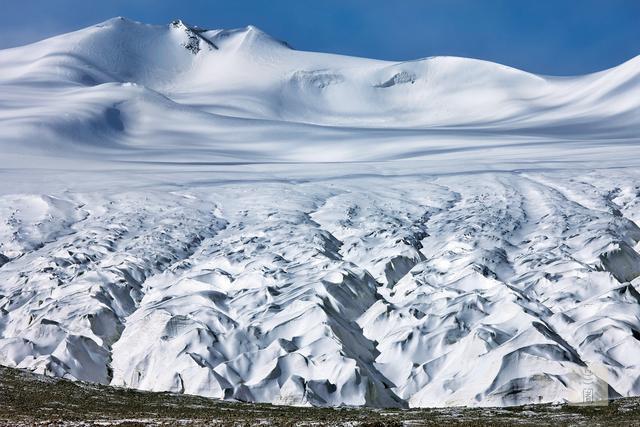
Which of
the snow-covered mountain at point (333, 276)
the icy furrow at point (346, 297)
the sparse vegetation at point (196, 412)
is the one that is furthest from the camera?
the snow-covered mountain at point (333, 276)

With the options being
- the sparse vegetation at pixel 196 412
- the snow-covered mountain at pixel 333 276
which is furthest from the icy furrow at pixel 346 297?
the sparse vegetation at pixel 196 412

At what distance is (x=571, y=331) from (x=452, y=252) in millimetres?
15147

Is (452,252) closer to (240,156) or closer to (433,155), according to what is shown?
(433,155)

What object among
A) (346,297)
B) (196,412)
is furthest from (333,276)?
(196,412)

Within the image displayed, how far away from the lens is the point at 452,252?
230 feet

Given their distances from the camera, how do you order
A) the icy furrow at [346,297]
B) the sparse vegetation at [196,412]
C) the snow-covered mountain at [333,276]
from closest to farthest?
1. the sparse vegetation at [196,412]
2. the icy furrow at [346,297]
3. the snow-covered mountain at [333,276]

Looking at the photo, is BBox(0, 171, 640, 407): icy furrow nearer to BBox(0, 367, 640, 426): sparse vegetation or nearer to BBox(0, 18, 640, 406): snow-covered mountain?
BBox(0, 18, 640, 406): snow-covered mountain

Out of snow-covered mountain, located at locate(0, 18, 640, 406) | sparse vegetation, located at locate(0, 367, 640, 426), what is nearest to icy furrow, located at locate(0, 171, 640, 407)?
snow-covered mountain, located at locate(0, 18, 640, 406)

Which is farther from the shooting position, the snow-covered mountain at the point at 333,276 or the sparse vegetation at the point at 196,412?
the snow-covered mountain at the point at 333,276

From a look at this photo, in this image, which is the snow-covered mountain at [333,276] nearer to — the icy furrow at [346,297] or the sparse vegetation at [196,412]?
the icy furrow at [346,297]

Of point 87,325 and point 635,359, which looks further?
point 87,325

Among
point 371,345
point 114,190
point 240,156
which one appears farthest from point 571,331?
point 240,156

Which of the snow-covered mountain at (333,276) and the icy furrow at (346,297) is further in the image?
the snow-covered mountain at (333,276)

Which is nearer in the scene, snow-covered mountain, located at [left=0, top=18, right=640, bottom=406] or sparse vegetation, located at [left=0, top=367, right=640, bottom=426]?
sparse vegetation, located at [left=0, top=367, right=640, bottom=426]
